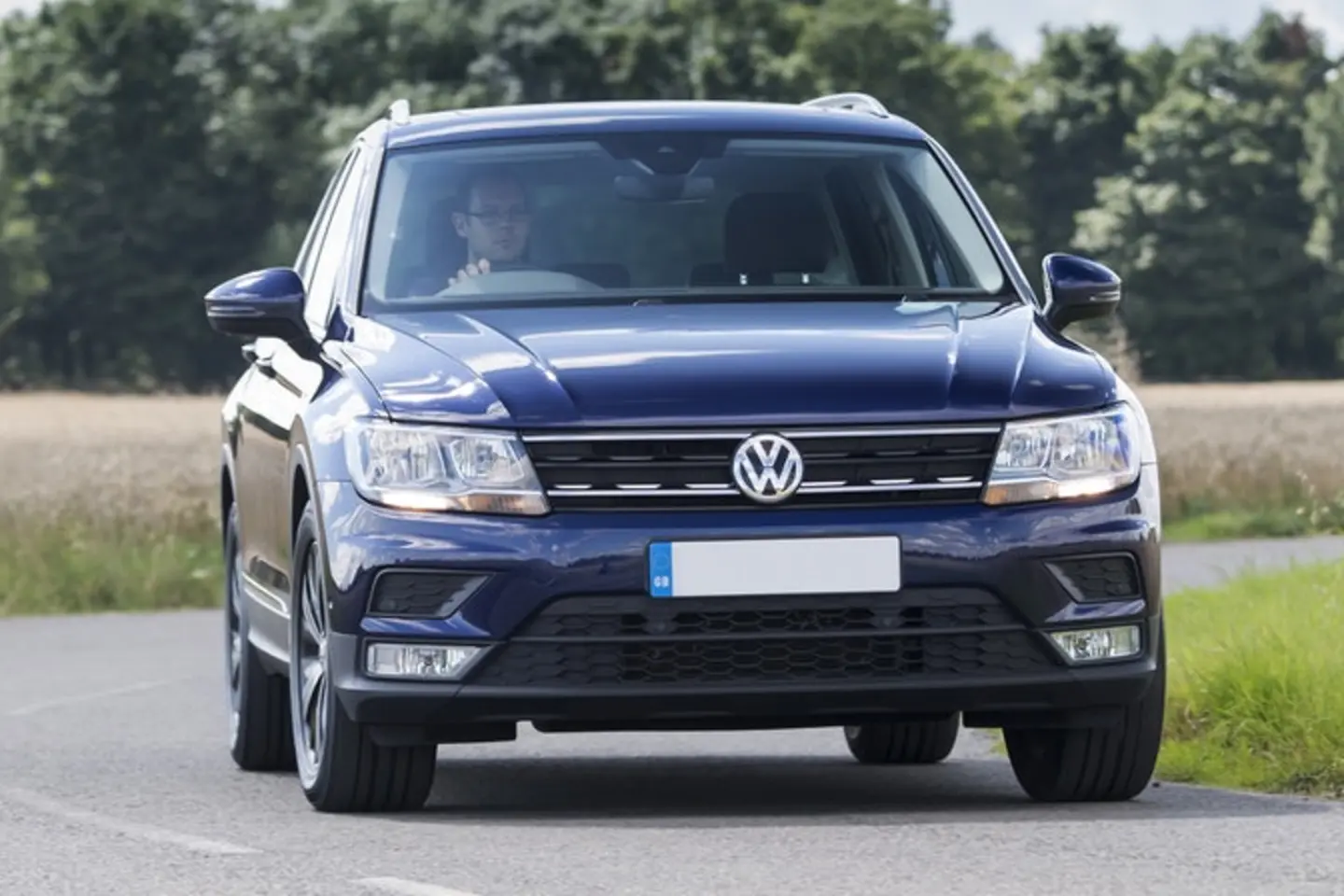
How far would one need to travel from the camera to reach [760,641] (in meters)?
8.34

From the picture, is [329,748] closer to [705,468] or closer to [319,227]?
[705,468]

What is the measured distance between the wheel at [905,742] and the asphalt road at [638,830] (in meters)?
0.12

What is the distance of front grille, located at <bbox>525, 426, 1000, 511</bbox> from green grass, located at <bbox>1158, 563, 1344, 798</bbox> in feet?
5.45

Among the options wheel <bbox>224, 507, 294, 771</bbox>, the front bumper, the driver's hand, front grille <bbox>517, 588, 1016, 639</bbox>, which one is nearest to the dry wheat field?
wheel <bbox>224, 507, 294, 771</bbox>

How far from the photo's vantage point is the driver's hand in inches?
375

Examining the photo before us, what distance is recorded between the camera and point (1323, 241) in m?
121

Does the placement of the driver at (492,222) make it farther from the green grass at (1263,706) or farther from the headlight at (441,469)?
the green grass at (1263,706)

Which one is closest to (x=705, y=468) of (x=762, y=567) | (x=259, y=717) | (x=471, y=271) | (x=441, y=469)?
(x=762, y=567)

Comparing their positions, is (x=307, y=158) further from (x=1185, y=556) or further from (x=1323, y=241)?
(x=1185, y=556)

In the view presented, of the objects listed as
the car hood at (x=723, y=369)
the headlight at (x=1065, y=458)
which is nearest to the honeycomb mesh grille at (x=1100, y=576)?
the headlight at (x=1065, y=458)

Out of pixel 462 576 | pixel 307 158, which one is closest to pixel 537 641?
pixel 462 576

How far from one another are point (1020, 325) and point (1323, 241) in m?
114

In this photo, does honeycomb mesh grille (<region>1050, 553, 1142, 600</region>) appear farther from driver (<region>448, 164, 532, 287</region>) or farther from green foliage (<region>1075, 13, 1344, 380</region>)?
green foliage (<region>1075, 13, 1344, 380</region>)

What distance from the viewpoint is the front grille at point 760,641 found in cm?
824
